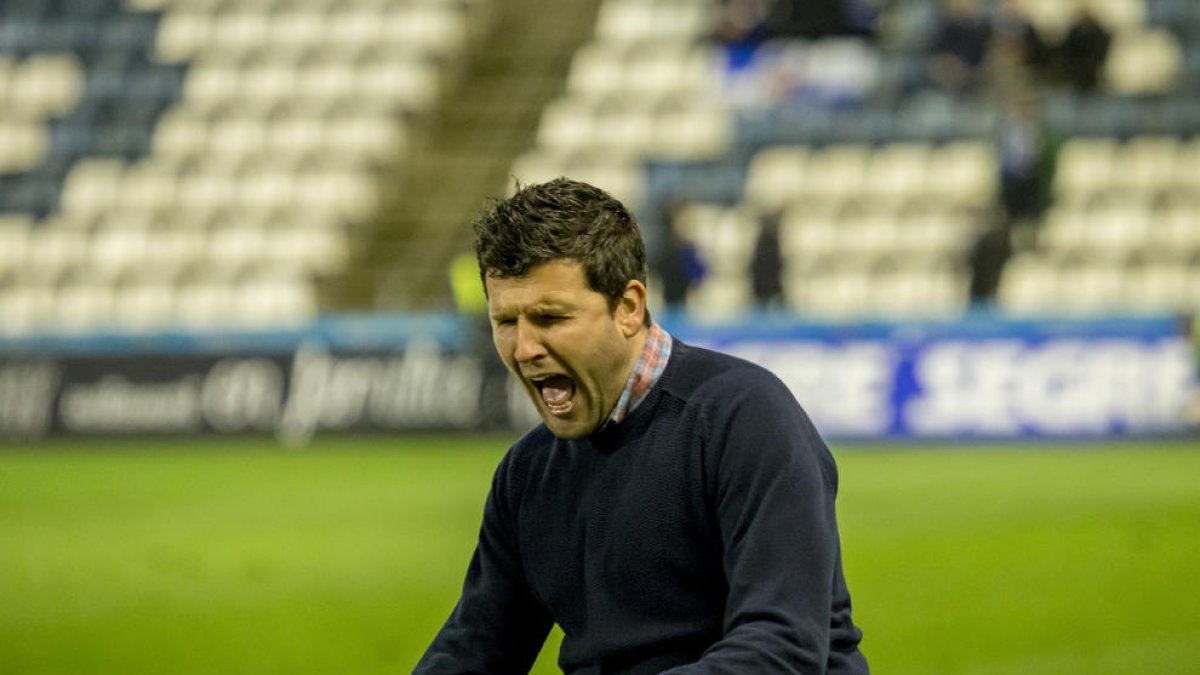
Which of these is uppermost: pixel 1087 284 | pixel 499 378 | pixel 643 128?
pixel 643 128

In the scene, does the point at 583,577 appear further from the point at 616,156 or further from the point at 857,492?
the point at 616,156

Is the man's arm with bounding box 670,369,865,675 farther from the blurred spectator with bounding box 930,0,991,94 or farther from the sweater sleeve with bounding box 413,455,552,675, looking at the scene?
the blurred spectator with bounding box 930,0,991,94

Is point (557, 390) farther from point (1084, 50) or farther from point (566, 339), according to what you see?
point (1084, 50)

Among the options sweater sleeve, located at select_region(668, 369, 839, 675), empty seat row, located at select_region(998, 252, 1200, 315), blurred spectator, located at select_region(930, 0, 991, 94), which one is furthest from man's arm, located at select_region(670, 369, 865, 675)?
blurred spectator, located at select_region(930, 0, 991, 94)

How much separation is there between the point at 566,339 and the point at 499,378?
1497 centimetres

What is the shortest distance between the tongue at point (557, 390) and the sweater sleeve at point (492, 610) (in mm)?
331

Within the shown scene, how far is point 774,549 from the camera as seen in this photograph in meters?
3.18

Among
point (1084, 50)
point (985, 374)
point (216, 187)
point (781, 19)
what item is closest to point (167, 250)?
point (216, 187)

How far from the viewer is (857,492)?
538 inches

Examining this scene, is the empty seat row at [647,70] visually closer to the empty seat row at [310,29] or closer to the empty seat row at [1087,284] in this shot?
the empty seat row at [310,29]

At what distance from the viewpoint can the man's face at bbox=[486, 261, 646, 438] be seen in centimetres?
335

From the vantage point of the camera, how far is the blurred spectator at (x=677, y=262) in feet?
63.2

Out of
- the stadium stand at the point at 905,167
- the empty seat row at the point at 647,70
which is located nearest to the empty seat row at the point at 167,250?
the stadium stand at the point at 905,167

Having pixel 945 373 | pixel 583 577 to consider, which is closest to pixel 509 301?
pixel 583 577
